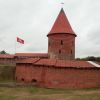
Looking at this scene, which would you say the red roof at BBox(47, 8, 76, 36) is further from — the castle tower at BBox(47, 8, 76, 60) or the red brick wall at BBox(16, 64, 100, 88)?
the red brick wall at BBox(16, 64, 100, 88)

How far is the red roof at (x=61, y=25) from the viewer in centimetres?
3459

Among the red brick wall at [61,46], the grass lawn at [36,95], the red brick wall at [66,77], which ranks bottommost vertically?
the grass lawn at [36,95]

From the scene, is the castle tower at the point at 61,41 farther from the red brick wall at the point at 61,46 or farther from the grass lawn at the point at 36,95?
the grass lawn at the point at 36,95

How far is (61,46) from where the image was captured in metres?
34.6

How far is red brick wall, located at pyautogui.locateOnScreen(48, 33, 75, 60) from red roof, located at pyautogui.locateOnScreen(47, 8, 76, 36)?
0.55 meters

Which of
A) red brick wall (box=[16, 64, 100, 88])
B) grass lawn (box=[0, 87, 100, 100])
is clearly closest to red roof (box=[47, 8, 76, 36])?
red brick wall (box=[16, 64, 100, 88])

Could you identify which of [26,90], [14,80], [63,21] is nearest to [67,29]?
[63,21]

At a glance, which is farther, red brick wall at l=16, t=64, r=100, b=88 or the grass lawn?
red brick wall at l=16, t=64, r=100, b=88

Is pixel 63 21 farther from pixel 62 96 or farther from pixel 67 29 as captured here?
pixel 62 96

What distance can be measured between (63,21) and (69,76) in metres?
9.80

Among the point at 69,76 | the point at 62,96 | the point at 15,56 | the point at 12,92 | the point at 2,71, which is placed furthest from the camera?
the point at 15,56

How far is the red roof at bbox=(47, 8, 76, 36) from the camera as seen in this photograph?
3459cm

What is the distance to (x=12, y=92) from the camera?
25.0m

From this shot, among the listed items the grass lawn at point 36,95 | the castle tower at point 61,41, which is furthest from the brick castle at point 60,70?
the grass lawn at point 36,95
